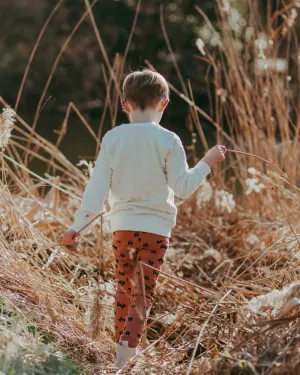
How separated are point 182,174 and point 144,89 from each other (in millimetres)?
247

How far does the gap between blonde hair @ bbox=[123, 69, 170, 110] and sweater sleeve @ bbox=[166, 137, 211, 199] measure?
0.13 metres

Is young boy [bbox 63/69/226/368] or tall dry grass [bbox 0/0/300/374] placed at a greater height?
young boy [bbox 63/69/226/368]

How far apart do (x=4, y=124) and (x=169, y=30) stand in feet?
32.9

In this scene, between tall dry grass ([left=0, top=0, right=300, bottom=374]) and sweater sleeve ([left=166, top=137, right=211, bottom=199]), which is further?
sweater sleeve ([left=166, top=137, right=211, bottom=199])

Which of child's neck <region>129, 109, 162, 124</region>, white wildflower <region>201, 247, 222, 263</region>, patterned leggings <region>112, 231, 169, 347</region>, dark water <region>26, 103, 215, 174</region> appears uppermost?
child's neck <region>129, 109, 162, 124</region>

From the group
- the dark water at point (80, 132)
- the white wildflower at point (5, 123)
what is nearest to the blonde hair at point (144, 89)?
the white wildflower at point (5, 123)

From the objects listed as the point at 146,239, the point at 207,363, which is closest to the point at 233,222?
the point at 146,239

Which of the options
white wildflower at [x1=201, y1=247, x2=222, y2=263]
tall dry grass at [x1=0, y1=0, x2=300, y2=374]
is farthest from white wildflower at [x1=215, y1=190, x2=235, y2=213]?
white wildflower at [x1=201, y1=247, x2=222, y2=263]

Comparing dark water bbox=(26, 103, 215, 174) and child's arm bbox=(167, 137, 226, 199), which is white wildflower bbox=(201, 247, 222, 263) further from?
dark water bbox=(26, 103, 215, 174)

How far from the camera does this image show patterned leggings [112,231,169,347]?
1962 millimetres

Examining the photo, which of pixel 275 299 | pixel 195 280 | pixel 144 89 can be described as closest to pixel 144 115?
pixel 144 89

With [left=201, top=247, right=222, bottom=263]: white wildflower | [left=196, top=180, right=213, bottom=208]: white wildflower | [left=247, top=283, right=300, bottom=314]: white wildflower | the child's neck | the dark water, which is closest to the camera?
[left=247, top=283, right=300, bottom=314]: white wildflower

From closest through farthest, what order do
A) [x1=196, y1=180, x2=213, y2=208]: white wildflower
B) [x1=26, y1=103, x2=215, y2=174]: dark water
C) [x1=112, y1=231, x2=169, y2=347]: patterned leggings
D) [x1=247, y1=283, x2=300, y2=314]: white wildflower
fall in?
[x1=247, y1=283, x2=300, y2=314]: white wildflower, [x1=112, y1=231, x2=169, y2=347]: patterned leggings, [x1=196, y1=180, x2=213, y2=208]: white wildflower, [x1=26, y1=103, x2=215, y2=174]: dark water

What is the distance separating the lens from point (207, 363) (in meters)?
1.75
